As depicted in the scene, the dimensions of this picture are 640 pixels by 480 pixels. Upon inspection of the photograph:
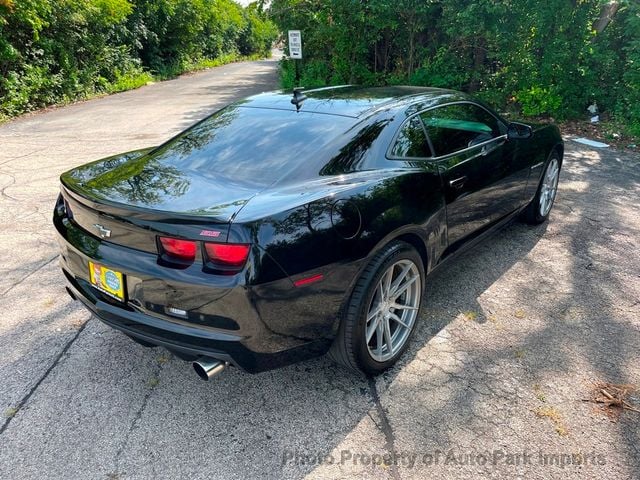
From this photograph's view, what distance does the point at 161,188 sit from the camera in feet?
8.21

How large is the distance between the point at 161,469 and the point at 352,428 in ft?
2.99

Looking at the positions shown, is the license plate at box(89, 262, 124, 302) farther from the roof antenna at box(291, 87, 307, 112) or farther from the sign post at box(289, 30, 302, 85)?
the sign post at box(289, 30, 302, 85)

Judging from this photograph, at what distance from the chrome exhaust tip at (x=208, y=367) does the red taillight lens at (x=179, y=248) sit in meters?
0.48

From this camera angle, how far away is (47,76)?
13.6 m

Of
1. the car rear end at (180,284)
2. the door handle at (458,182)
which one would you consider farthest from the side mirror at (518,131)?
the car rear end at (180,284)

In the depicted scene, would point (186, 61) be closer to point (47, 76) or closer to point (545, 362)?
point (47, 76)

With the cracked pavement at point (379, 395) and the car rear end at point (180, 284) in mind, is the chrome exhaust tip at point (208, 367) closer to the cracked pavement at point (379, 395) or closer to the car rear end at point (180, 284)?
the car rear end at point (180, 284)

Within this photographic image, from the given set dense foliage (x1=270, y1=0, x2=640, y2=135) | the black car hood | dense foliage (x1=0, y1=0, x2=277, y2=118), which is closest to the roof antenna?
the black car hood

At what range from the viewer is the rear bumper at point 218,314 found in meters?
2.11

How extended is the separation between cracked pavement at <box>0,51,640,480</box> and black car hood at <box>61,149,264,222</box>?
1057 millimetres

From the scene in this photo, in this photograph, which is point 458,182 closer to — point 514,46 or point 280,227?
point 280,227

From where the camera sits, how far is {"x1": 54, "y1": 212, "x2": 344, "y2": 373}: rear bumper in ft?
6.91

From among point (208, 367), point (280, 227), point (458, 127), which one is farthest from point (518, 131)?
point (208, 367)

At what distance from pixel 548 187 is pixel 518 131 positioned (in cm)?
103
